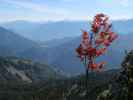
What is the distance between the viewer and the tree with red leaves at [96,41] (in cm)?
4906

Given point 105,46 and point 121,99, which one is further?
point 105,46

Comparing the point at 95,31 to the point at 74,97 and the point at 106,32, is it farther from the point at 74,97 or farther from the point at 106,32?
the point at 74,97

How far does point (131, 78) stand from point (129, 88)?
3.14 feet

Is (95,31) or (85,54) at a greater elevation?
(95,31)

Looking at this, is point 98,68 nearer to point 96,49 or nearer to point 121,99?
point 96,49

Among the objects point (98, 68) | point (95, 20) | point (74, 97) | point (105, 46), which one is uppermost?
point (95, 20)

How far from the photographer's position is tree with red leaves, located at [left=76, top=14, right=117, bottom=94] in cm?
4906

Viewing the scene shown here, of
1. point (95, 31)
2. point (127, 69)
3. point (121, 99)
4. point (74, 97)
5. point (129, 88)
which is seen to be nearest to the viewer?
point (129, 88)

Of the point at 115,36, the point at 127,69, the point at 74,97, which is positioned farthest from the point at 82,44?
the point at 74,97

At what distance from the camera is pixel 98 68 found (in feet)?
170

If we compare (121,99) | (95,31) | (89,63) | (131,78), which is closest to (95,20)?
(95,31)

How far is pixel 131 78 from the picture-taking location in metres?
29.0

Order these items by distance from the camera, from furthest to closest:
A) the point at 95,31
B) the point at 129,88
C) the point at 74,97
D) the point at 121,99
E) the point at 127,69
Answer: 1. the point at 74,97
2. the point at 95,31
3. the point at 121,99
4. the point at 127,69
5. the point at 129,88

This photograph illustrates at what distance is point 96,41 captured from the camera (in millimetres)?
48375
